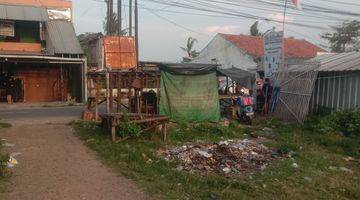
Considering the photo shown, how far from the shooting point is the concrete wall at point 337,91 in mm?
16281

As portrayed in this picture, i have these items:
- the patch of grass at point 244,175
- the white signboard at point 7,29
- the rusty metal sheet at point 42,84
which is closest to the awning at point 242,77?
the patch of grass at point 244,175

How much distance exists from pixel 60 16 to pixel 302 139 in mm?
21355

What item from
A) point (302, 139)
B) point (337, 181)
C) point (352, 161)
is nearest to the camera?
point (337, 181)

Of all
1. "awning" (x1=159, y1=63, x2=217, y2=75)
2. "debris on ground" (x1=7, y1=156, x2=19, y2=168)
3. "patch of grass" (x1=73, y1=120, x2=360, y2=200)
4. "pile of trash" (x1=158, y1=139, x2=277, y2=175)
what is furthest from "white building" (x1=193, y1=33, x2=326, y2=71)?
"debris on ground" (x1=7, y1=156, x2=19, y2=168)

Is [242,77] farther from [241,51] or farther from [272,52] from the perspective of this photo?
[241,51]

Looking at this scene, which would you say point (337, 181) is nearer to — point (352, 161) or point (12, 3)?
point (352, 161)

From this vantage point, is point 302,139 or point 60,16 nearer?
point 302,139

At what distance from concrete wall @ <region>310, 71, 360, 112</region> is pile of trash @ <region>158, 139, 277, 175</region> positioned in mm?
5952

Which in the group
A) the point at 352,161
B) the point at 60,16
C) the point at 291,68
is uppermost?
the point at 60,16

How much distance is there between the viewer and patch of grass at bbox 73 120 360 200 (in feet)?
25.9

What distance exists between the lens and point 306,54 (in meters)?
37.6

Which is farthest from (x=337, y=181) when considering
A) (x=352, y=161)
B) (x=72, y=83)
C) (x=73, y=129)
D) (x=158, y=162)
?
(x=72, y=83)

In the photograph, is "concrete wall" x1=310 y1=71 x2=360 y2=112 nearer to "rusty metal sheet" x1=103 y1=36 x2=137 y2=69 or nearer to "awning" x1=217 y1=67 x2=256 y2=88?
"awning" x1=217 y1=67 x2=256 y2=88

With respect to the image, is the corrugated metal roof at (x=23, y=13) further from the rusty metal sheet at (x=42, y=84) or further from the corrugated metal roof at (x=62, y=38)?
the rusty metal sheet at (x=42, y=84)
